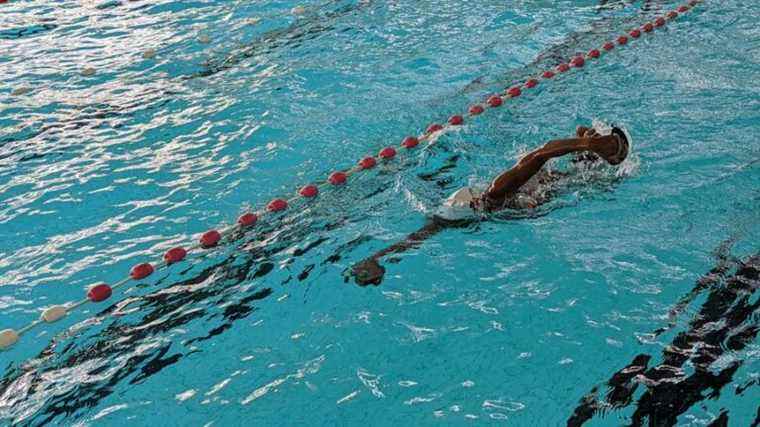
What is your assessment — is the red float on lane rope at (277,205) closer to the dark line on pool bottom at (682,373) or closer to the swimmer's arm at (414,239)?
the swimmer's arm at (414,239)

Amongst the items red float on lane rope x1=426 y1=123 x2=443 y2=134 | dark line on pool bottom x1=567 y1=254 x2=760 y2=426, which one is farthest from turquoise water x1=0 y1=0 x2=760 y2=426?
red float on lane rope x1=426 y1=123 x2=443 y2=134

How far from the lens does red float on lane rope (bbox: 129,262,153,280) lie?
11.1 ft

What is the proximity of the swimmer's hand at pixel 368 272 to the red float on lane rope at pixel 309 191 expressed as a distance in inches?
33.1

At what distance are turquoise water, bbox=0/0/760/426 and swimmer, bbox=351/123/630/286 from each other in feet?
0.21

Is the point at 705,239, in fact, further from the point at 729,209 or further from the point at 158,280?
the point at 158,280

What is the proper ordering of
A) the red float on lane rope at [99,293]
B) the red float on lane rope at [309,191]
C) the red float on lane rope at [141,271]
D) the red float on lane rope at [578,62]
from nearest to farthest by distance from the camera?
1. the red float on lane rope at [99,293]
2. the red float on lane rope at [141,271]
3. the red float on lane rope at [309,191]
4. the red float on lane rope at [578,62]

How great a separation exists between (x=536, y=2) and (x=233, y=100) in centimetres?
348

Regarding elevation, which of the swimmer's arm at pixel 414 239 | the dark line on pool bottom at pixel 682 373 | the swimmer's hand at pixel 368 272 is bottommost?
the dark line on pool bottom at pixel 682 373

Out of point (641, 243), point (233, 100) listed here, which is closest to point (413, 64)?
point (233, 100)

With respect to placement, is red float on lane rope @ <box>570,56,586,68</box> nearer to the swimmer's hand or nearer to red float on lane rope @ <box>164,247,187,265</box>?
the swimmer's hand

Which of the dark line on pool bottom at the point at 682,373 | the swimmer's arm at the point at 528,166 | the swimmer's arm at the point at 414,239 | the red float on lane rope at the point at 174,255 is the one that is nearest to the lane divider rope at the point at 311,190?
the red float on lane rope at the point at 174,255

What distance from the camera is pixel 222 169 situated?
4.38 meters

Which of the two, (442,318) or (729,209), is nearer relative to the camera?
(442,318)

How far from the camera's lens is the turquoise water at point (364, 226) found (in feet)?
8.39
